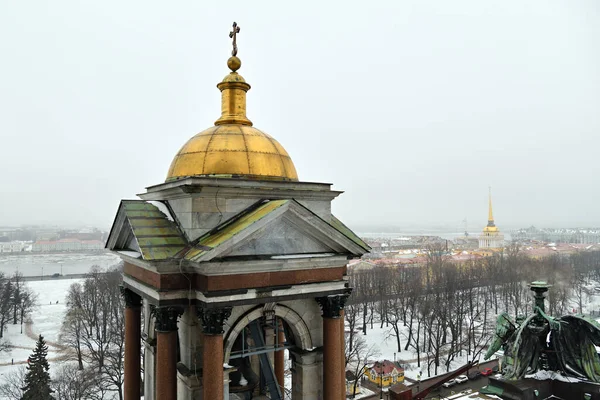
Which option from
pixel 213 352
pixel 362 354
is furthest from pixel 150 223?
pixel 362 354

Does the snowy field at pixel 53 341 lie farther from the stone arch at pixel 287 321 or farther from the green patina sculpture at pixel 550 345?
the stone arch at pixel 287 321

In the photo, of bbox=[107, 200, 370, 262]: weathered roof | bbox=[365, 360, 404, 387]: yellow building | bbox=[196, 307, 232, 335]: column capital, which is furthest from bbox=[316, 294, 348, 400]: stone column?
bbox=[365, 360, 404, 387]: yellow building

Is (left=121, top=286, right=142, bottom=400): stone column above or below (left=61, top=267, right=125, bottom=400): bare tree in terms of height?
above

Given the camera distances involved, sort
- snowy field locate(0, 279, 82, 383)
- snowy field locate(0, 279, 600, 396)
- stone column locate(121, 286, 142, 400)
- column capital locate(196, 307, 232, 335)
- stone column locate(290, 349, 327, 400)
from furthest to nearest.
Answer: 1. snowy field locate(0, 279, 82, 383)
2. snowy field locate(0, 279, 600, 396)
3. stone column locate(121, 286, 142, 400)
4. stone column locate(290, 349, 327, 400)
5. column capital locate(196, 307, 232, 335)

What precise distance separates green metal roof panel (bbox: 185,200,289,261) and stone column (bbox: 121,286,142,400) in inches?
151

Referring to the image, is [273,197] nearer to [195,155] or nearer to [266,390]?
[195,155]

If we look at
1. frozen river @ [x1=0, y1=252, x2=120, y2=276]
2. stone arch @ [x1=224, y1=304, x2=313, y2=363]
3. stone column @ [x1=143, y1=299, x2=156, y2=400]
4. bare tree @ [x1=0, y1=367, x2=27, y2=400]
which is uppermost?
stone arch @ [x1=224, y1=304, x2=313, y2=363]

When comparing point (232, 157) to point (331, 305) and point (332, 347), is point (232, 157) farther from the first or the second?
point (332, 347)

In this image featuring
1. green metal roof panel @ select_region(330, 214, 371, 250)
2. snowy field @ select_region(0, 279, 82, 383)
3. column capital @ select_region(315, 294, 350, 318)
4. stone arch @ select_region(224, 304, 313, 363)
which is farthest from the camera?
snowy field @ select_region(0, 279, 82, 383)

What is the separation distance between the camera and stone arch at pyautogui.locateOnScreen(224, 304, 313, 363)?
9742 mm

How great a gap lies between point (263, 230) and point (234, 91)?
16.2 ft

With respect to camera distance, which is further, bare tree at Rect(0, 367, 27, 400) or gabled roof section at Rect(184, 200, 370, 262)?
bare tree at Rect(0, 367, 27, 400)

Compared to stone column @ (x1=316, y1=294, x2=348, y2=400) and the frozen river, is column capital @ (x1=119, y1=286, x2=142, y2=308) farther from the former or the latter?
the frozen river

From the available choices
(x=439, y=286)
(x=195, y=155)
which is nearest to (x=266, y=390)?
(x=195, y=155)
